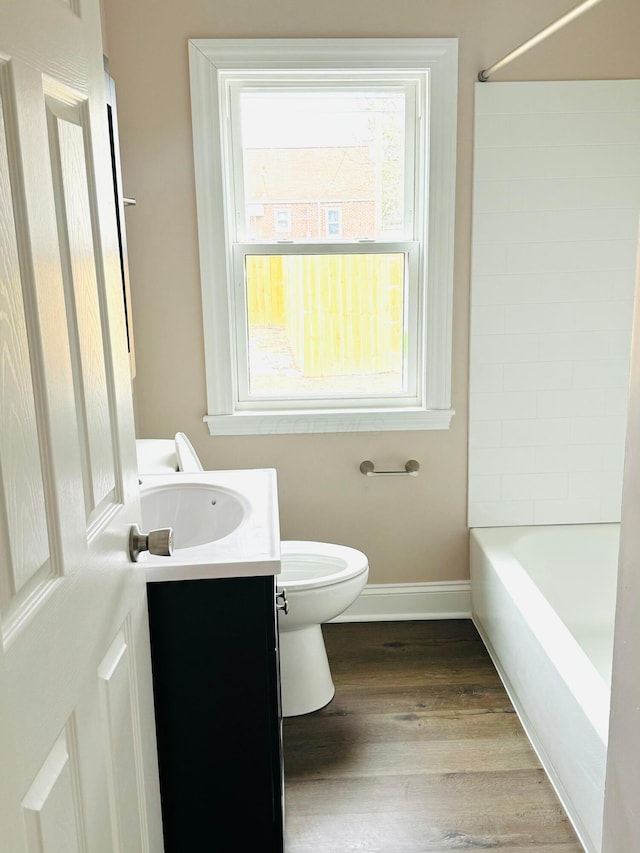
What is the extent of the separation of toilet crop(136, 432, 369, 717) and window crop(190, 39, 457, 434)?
1.61 feet

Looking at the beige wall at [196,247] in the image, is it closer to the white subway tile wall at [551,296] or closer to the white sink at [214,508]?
the white subway tile wall at [551,296]

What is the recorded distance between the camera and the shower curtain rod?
1924mm

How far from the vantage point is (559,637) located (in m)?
2.23

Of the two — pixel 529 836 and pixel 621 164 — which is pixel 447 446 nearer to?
pixel 621 164

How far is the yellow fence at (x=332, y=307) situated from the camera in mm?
2938

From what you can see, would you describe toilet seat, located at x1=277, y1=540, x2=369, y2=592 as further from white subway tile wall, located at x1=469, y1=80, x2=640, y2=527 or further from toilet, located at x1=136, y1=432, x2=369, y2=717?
white subway tile wall, located at x1=469, y1=80, x2=640, y2=527

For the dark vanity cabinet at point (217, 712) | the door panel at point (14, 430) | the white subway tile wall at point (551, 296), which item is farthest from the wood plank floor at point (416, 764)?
the door panel at point (14, 430)

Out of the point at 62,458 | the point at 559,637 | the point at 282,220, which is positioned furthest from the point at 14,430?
the point at 282,220

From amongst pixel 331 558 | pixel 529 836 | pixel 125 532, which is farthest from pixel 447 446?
pixel 125 532

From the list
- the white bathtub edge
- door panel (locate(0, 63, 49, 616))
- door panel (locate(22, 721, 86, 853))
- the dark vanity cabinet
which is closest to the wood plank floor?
the white bathtub edge

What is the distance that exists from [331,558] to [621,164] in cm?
171

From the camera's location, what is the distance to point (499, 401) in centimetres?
298

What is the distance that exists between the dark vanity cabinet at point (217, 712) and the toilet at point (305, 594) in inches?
25.2

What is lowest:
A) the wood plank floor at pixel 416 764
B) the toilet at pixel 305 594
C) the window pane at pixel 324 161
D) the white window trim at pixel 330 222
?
the wood plank floor at pixel 416 764
